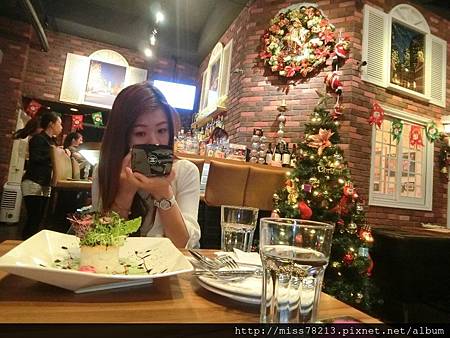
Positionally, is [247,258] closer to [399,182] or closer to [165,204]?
[165,204]

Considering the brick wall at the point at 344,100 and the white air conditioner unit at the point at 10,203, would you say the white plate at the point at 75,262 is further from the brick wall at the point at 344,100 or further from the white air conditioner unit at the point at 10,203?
the white air conditioner unit at the point at 10,203

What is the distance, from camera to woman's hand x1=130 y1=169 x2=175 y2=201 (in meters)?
0.93

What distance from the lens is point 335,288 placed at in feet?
8.36

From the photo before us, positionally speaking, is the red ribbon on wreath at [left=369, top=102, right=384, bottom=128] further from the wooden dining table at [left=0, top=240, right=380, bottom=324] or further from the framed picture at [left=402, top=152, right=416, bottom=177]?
the wooden dining table at [left=0, top=240, right=380, bottom=324]

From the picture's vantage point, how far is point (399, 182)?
14.0 feet

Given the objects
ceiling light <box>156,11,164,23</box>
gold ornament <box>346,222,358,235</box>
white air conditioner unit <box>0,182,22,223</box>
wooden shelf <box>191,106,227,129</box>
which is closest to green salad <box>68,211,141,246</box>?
gold ornament <box>346,222,358,235</box>

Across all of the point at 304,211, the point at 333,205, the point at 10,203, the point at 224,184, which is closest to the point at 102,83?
the point at 10,203

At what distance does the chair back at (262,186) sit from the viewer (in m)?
3.06

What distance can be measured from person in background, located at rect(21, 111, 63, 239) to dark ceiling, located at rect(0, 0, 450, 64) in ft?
9.48

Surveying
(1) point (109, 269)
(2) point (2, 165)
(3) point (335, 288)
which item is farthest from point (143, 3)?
(1) point (109, 269)

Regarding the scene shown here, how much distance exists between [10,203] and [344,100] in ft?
17.9

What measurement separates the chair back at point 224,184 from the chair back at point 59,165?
129 cm

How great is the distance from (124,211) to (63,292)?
648 mm

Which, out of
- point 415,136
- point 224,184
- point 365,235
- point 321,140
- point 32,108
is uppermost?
point 32,108
